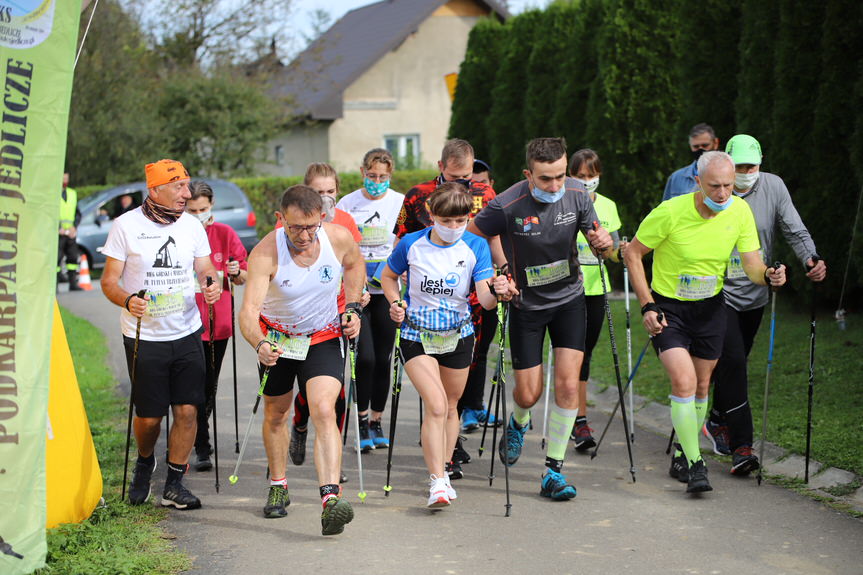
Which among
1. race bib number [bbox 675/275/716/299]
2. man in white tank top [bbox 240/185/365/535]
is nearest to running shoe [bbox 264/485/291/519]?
man in white tank top [bbox 240/185/365/535]

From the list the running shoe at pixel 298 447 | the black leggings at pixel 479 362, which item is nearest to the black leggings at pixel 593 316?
the black leggings at pixel 479 362

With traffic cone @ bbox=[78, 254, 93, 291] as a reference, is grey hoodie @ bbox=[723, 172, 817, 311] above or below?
above

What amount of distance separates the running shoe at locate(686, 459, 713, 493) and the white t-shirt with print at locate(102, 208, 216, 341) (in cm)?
324

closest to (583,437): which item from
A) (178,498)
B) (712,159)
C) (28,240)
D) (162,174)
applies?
(712,159)

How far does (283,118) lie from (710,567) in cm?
3510

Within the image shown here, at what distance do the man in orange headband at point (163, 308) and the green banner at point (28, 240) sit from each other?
4.23ft

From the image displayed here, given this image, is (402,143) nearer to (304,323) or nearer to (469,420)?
(469,420)

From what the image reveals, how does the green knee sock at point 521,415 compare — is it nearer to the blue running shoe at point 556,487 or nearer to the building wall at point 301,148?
the blue running shoe at point 556,487

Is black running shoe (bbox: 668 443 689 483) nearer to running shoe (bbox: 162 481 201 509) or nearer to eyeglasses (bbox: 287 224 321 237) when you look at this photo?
eyeglasses (bbox: 287 224 321 237)

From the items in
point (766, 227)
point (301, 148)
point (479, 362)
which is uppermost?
point (301, 148)

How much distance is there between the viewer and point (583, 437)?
28.7 feet

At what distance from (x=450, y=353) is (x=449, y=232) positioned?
2.49 feet

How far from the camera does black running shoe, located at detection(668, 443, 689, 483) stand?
24.7 ft

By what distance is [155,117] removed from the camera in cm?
3475
